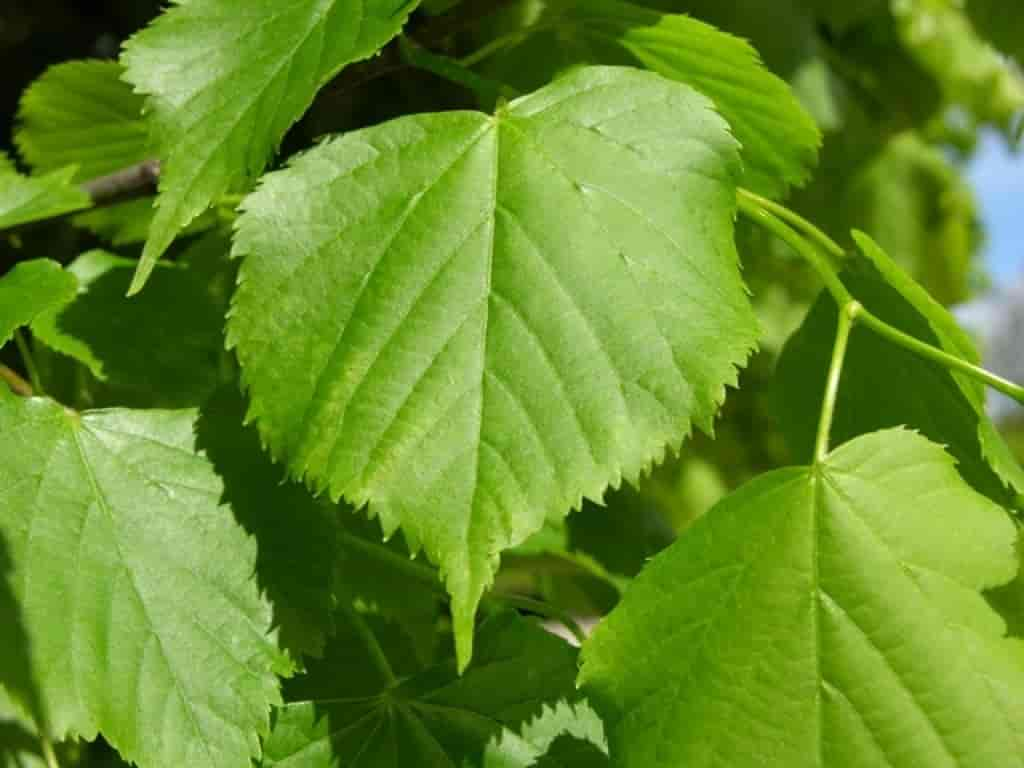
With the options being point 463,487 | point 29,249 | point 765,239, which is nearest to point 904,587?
point 463,487

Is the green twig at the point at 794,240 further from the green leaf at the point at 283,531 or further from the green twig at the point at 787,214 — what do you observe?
the green leaf at the point at 283,531

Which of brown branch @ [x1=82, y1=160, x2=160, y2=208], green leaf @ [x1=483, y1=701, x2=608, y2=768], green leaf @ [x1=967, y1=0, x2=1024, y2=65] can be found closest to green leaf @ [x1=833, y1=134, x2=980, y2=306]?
green leaf @ [x1=967, y1=0, x2=1024, y2=65]

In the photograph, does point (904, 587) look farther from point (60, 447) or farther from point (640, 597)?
point (60, 447)

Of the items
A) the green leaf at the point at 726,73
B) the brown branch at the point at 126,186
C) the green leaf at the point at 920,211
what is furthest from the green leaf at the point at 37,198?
the green leaf at the point at 920,211

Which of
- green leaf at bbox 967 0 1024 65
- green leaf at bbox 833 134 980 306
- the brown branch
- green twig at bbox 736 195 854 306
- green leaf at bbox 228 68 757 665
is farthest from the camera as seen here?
green leaf at bbox 833 134 980 306

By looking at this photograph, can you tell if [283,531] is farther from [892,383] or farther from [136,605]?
[892,383]

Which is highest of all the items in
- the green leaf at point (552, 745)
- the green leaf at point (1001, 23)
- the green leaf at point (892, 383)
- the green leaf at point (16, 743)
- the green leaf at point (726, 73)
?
the green leaf at point (726, 73)

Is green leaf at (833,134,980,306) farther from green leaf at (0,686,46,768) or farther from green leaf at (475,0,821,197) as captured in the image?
green leaf at (0,686,46,768)
